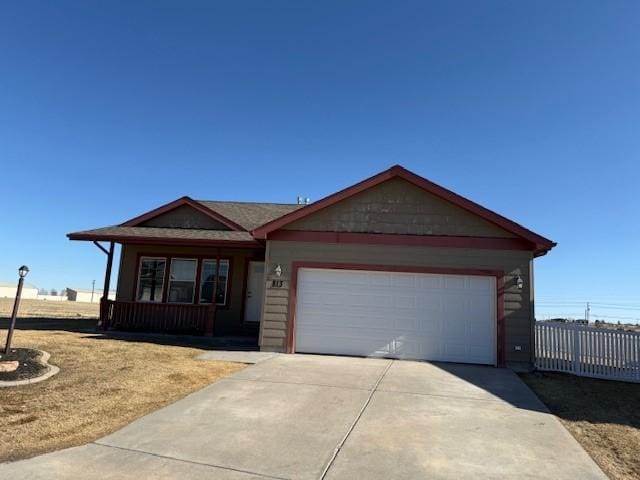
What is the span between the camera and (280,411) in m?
6.13

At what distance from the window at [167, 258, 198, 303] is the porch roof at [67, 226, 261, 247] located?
45.1 inches

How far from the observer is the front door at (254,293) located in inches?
593

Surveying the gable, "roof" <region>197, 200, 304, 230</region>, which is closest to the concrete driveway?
the gable

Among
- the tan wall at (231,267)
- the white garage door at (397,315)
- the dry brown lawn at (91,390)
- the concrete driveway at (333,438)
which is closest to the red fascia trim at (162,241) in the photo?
the tan wall at (231,267)

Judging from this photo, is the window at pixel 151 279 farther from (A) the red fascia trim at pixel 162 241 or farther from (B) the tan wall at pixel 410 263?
(B) the tan wall at pixel 410 263

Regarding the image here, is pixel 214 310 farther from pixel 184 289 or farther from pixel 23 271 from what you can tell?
pixel 23 271

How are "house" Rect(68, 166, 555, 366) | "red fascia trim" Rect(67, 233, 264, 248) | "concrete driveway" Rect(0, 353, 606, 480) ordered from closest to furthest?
"concrete driveway" Rect(0, 353, 606, 480), "house" Rect(68, 166, 555, 366), "red fascia trim" Rect(67, 233, 264, 248)

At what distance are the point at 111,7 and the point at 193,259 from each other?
7804mm

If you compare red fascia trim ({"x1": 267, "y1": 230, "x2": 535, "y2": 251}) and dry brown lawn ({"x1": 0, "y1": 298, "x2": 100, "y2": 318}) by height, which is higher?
red fascia trim ({"x1": 267, "y1": 230, "x2": 535, "y2": 251})

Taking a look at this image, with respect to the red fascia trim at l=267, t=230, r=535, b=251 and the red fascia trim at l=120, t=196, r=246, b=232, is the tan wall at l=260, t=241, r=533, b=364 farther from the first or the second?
the red fascia trim at l=120, t=196, r=246, b=232

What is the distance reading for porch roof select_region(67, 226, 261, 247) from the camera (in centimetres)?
1377

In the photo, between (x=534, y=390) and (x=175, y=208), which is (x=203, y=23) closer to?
(x=175, y=208)

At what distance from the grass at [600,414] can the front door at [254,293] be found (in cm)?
842

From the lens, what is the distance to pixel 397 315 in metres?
11.1
